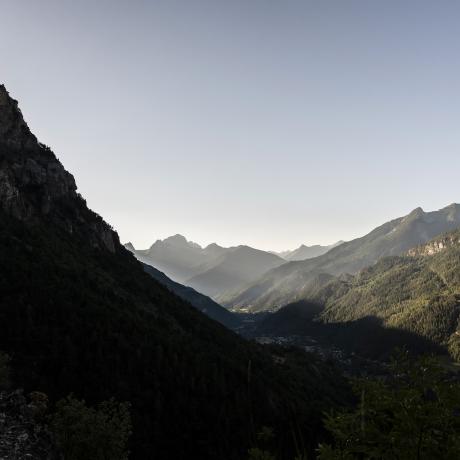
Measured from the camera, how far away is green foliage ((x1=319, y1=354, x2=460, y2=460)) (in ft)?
55.7

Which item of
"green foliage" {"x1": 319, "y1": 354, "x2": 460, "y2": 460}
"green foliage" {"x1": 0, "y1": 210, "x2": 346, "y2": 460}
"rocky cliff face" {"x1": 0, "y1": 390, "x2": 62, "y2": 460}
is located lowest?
"green foliage" {"x1": 0, "y1": 210, "x2": 346, "y2": 460}

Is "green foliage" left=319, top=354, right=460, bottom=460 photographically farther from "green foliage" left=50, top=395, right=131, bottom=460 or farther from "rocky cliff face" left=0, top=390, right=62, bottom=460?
"green foliage" left=50, top=395, right=131, bottom=460

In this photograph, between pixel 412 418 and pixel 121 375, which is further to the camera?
pixel 121 375

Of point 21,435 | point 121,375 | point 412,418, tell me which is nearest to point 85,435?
point 21,435

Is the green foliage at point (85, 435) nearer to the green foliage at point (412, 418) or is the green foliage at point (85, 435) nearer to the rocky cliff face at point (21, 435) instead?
the rocky cliff face at point (21, 435)

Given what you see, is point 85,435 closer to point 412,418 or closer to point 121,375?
point 412,418

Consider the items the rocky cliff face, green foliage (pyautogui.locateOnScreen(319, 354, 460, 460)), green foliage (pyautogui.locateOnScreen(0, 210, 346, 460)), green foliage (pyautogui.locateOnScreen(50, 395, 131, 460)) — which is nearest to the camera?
green foliage (pyautogui.locateOnScreen(319, 354, 460, 460))

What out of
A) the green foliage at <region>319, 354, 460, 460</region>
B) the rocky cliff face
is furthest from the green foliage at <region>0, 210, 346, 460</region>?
the green foliage at <region>319, 354, 460, 460</region>

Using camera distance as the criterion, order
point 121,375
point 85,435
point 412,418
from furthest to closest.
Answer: point 121,375 < point 85,435 < point 412,418

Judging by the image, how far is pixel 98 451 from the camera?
160 feet

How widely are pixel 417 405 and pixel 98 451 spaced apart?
143 feet

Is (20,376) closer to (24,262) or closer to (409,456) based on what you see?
(24,262)

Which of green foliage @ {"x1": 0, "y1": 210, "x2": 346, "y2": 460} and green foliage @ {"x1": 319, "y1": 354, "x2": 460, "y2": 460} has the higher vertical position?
green foliage @ {"x1": 319, "y1": 354, "x2": 460, "y2": 460}

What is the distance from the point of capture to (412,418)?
55.9 feet
